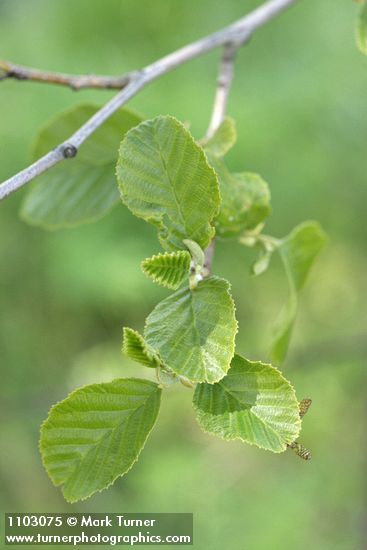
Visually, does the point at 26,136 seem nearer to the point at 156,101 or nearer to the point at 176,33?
the point at 156,101

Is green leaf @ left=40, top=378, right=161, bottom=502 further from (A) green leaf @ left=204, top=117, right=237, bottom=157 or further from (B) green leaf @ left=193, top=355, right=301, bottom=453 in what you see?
(A) green leaf @ left=204, top=117, right=237, bottom=157

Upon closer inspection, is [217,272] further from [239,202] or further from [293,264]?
[239,202]

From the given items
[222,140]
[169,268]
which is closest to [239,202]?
[222,140]

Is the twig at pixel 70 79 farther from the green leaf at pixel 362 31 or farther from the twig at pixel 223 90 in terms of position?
the green leaf at pixel 362 31

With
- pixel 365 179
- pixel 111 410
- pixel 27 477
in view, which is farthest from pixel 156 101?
pixel 111 410

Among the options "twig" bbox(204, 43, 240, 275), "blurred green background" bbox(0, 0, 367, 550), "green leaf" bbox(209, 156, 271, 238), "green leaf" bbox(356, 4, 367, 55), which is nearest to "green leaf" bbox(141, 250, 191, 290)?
"green leaf" bbox(209, 156, 271, 238)

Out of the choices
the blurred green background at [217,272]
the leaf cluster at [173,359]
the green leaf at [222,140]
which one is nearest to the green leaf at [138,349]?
the leaf cluster at [173,359]
